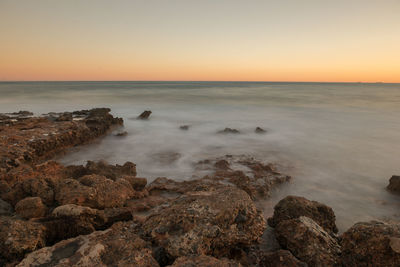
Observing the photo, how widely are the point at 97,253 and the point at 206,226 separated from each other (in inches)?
46.1

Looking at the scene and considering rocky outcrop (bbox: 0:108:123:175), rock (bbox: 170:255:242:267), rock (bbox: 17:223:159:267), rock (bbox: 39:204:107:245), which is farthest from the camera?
rocky outcrop (bbox: 0:108:123:175)

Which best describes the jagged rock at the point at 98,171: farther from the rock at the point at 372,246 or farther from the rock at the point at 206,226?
the rock at the point at 372,246

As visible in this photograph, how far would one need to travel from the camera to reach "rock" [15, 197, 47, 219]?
10.6ft

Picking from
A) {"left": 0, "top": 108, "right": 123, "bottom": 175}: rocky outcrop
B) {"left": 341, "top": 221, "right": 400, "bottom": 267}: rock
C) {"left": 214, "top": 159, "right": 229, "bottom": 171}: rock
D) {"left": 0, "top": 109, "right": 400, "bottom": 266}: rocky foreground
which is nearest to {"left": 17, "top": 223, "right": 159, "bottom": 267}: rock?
{"left": 0, "top": 109, "right": 400, "bottom": 266}: rocky foreground

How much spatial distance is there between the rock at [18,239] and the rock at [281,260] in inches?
104

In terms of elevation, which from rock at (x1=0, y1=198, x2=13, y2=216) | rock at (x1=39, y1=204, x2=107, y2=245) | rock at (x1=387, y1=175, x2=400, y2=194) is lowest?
rock at (x1=387, y1=175, x2=400, y2=194)

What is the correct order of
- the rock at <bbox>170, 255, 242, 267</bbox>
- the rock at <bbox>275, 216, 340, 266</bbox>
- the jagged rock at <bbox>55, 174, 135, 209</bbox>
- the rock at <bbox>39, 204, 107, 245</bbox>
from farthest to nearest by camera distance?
the jagged rock at <bbox>55, 174, 135, 209</bbox> → the rock at <bbox>39, 204, 107, 245</bbox> → the rock at <bbox>275, 216, 340, 266</bbox> → the rock at <bbox>170, 255, 242, 267</bbox>

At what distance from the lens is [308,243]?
2.81m

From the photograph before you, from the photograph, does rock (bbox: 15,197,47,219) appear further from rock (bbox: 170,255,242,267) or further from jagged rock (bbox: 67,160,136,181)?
rock (bbox: 170,255,242,267)

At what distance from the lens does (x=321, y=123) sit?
14.9m

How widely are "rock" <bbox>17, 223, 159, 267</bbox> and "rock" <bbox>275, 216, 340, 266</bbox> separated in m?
1.76

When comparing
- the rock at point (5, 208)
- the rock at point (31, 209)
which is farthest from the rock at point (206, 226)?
the rock at point (5, 208)

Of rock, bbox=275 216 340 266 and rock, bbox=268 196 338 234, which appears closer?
rock, bbox=275 216 340 266

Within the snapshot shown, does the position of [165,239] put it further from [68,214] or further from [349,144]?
[349,144]
